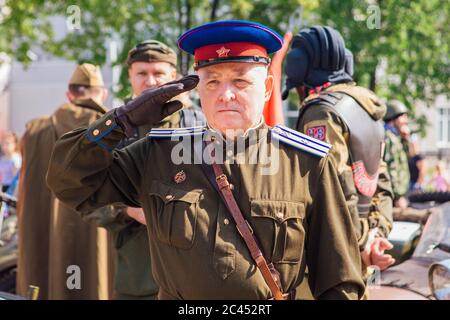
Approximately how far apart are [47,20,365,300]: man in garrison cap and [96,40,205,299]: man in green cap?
182cm

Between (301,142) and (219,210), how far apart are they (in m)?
0.40

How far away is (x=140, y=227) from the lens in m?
4.80

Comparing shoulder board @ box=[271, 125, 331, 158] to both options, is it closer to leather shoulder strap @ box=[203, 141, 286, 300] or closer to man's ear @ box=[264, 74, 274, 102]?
man's ear @ box=[264, 74, 274, 102]

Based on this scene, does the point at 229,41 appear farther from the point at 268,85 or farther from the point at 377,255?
the point at 377,255

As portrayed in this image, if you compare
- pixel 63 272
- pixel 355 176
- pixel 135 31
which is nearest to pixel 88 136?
pixel 355 176

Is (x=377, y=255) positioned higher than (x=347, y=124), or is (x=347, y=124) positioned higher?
(x=347, y=124)

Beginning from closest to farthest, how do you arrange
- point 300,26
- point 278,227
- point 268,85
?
point 278,227 < point 268,85 < point 300,26

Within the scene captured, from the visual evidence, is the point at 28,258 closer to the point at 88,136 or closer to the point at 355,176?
the point at 355,176

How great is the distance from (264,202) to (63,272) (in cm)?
357

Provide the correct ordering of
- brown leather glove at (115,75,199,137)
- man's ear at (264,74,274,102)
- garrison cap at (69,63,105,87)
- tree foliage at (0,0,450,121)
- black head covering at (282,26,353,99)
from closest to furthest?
brown leather glove at (115,75,199,137)
man's ear at (264,74,274,102)
black head covering at (282,26,353,99)
garrison cap at (69,63,105,87)
tree foliage at (0,0,450,121)

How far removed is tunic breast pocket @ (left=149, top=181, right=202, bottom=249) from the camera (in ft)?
8.76

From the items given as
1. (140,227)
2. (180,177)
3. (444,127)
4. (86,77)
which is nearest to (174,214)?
(180,177)

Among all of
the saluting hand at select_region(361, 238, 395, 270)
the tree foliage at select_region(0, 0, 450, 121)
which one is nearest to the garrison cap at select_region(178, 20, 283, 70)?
the saluting hand at select_region(361, 238, 395, 270)

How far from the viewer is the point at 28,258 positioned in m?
6.18
